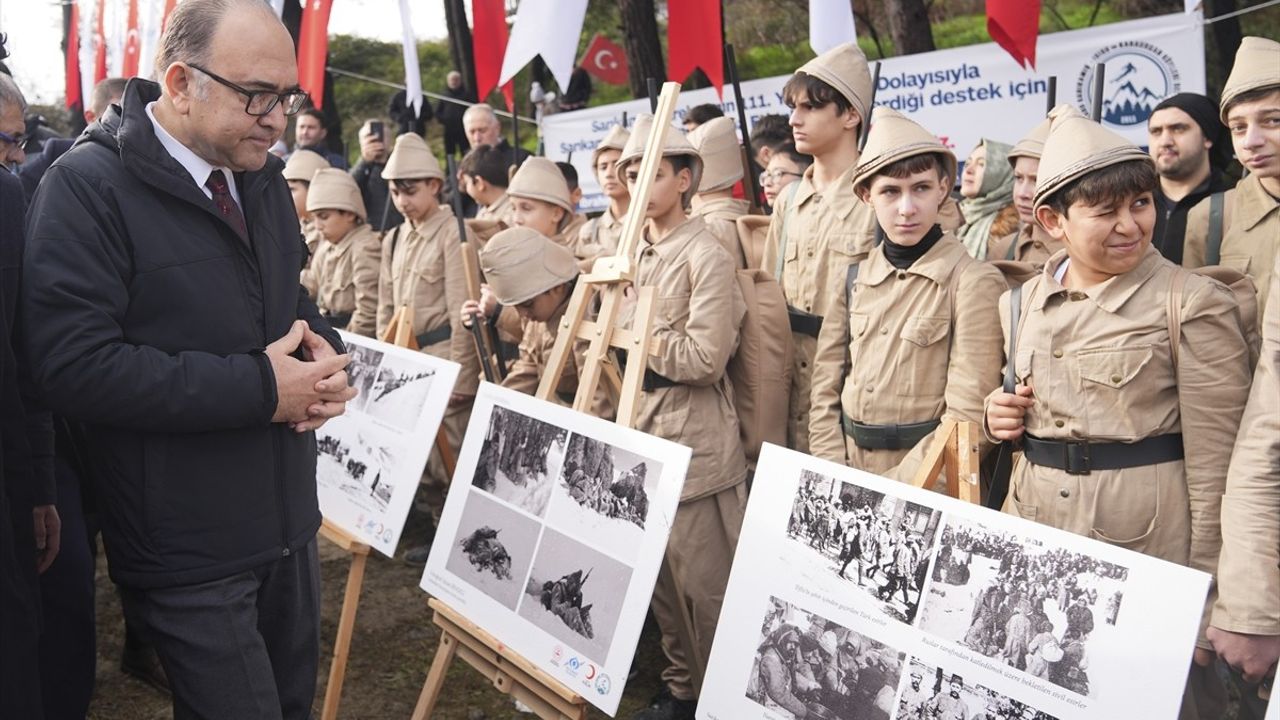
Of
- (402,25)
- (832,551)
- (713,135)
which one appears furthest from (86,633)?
(402,25)

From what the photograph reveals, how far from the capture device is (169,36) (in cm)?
203

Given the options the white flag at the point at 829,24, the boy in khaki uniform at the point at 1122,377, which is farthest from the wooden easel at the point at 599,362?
the white flag at the point at 829,24

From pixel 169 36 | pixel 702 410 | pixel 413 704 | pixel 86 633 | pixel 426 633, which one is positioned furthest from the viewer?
pixel 426 633

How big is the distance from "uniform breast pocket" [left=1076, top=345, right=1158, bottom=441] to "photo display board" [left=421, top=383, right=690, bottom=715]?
915 mm

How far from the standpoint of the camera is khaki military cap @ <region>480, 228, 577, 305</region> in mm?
3590

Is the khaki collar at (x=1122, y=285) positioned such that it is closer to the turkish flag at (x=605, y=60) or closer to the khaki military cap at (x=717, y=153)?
the khaki military cap at (x=717, y=153)

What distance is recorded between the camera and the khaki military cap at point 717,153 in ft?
14.8

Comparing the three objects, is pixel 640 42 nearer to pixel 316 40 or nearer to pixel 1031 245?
pixel 316 40

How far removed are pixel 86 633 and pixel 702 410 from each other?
77.5 inches

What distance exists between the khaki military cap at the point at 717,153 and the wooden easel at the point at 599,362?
157 cm

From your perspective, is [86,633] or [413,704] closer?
[86,633]

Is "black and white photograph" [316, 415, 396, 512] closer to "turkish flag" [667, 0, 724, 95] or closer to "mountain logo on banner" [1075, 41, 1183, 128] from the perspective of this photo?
"turkish flag" [667, 0, 724, 95]

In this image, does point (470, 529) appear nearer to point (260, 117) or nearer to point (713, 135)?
point (260, 117)

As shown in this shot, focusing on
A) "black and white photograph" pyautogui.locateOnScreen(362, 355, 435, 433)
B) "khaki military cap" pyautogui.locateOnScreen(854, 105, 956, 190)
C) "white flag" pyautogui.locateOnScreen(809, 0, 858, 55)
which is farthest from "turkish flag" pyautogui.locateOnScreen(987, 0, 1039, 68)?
"black and white photograph" pyautogui.locateOnScreen(362, 355, 435, 433)
